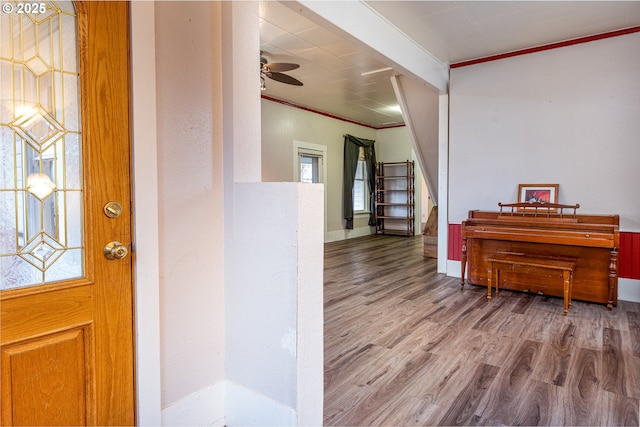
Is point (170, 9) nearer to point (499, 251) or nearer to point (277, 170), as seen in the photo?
point (499, 251)

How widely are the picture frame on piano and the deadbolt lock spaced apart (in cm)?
373

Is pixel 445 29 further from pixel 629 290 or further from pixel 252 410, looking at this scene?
pixel 252 410

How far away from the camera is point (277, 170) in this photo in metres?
6.38

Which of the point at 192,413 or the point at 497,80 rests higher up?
the point at 497,80

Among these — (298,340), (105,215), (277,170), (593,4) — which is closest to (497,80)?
(593,4)

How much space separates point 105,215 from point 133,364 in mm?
560

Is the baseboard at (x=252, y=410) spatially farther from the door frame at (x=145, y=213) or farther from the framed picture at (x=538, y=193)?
the framed picture at (x=538, y=193)

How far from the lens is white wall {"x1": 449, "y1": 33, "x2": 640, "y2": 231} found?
3.55 meters

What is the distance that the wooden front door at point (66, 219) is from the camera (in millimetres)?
1135

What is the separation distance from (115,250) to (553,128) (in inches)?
163

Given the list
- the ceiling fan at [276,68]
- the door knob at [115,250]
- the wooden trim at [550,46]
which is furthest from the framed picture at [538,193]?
the door knob at [115,250]

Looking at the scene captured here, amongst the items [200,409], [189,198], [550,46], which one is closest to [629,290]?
[550,46]

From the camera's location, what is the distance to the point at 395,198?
876 centimetres

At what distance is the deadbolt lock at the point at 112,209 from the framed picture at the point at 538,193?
3.90 meters
